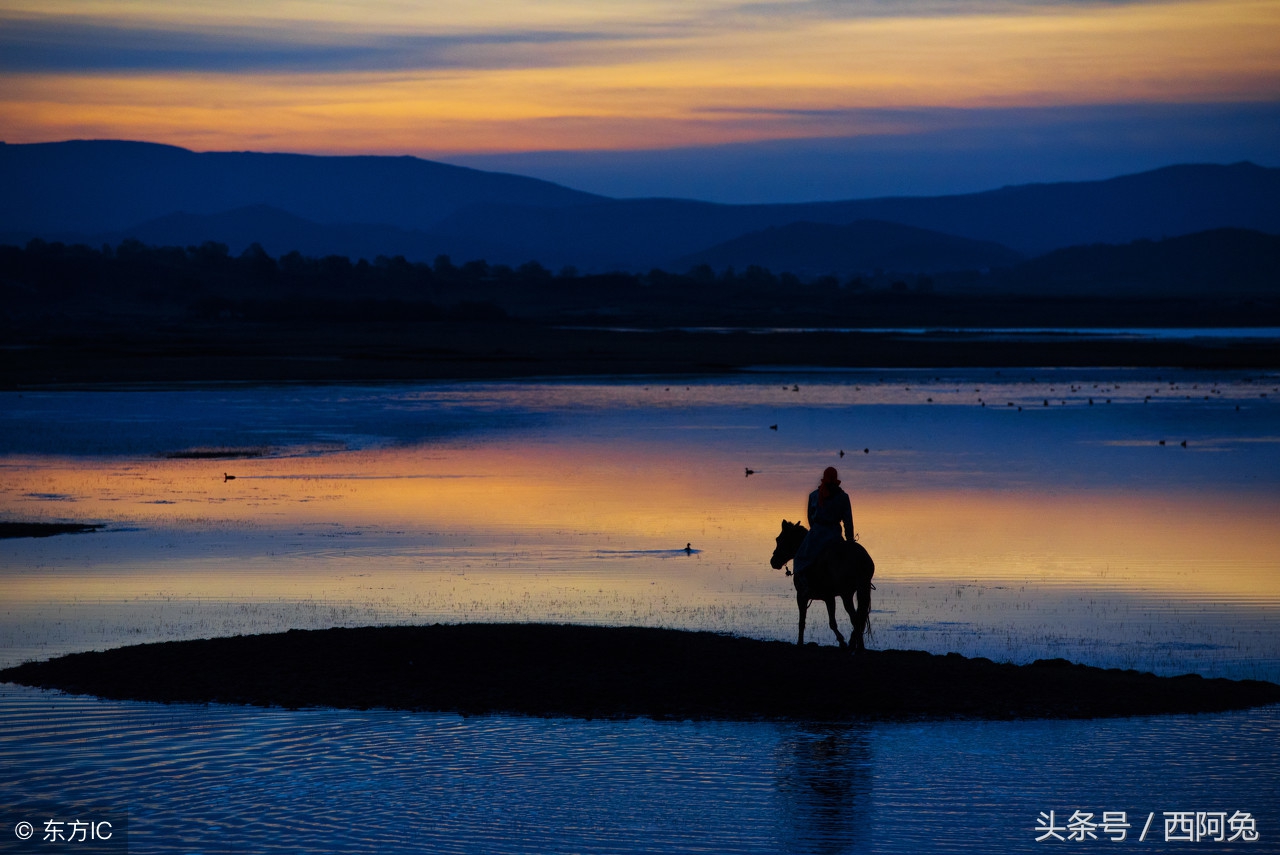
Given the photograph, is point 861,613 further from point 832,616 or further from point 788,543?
point 788,543

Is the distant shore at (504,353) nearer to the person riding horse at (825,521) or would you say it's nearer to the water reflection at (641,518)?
the water reflection at (641,518)

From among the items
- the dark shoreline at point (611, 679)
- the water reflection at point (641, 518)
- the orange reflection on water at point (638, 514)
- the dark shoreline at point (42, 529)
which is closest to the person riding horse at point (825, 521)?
the dark shoreline at point (611, 679)

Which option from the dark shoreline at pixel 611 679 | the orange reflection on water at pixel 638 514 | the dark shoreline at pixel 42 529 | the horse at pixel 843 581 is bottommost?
the dark shoreline at pixel 611 679

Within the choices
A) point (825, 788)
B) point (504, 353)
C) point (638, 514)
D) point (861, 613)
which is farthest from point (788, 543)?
point (504, 353)

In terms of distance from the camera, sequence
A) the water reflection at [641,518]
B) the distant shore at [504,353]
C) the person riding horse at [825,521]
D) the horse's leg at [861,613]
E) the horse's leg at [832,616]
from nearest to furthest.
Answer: the person riding horse at [825,521]
the horse's leg at [861,613]
the horse's leg at [832,616]
the water reflection at [641,518]
the distant shore at [504,353]

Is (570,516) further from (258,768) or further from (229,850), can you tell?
(229,850)

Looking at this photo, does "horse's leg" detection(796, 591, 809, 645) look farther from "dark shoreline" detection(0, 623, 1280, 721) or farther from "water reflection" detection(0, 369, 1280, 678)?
"water reflection" detection(0, 369, 1280, 678)

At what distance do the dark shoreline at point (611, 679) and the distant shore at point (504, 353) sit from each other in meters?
46.6

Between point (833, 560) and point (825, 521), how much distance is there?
1.25ft

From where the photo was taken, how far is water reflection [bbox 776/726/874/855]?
34.9 feet

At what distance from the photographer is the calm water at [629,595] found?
36.6ft

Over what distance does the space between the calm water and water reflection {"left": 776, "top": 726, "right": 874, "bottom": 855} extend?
0.03 meters

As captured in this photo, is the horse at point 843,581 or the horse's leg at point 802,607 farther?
the horse's leg at point 802,607

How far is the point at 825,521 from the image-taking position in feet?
48.2
